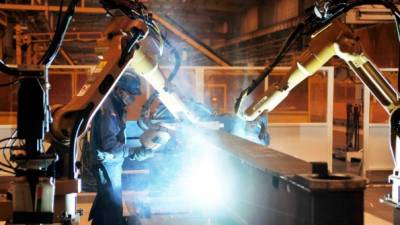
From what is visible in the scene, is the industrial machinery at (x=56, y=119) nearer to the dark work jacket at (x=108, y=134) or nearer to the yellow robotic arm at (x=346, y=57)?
the dark work jacket at (x=108, y=134)

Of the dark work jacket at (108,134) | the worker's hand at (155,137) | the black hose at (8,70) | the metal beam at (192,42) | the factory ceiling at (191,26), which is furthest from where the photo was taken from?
the factory ceiling at (191,26)

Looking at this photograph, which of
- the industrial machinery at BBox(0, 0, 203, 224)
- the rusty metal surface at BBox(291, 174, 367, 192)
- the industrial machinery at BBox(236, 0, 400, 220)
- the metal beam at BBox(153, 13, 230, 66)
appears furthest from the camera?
the metal beam at BBox(153, 13, 230, 66)

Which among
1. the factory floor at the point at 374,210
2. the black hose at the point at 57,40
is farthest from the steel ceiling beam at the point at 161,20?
the black hose at the point at 57,40

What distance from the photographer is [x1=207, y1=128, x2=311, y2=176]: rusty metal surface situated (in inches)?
97.5

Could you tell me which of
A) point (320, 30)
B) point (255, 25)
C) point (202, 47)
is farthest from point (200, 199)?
point (255, 25)

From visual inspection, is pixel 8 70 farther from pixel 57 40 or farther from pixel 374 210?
pixel 374 210

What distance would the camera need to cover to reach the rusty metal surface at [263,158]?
2476mm

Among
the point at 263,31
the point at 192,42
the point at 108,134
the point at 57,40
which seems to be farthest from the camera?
the point at 263,31

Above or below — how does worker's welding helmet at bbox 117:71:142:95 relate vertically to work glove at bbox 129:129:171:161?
above

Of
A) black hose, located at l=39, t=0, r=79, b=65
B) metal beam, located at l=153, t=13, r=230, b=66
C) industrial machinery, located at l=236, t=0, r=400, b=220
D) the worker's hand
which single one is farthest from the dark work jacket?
metal beam, located at l=153, t=13, r=230, b=66

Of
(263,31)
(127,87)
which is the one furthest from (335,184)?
(263,31)

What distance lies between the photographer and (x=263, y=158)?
2.84 m

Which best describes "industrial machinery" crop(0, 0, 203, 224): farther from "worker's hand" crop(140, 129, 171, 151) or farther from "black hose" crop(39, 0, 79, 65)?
"worker's hand" crop(140, 129, 171, 151)

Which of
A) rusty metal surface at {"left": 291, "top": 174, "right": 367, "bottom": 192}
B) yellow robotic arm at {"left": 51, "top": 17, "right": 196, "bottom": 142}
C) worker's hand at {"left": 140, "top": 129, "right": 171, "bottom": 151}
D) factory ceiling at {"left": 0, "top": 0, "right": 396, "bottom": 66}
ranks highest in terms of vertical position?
factory ceiling at {"left": 0, "top": 0, "right": 396, "bottom": 66}
